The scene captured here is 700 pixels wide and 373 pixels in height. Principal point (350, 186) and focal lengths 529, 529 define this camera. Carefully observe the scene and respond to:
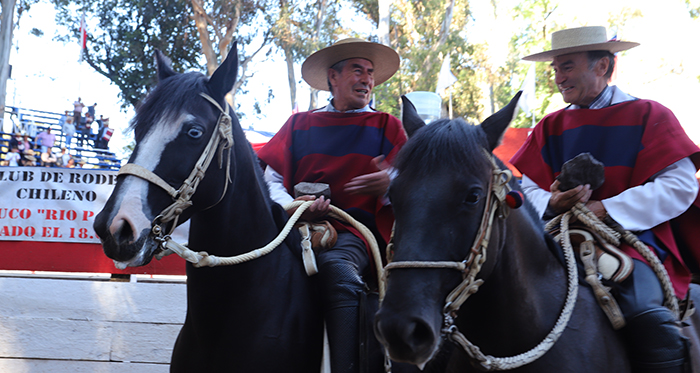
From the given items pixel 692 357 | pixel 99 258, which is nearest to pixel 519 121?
pixel 99 258

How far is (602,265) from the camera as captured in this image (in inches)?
98.1

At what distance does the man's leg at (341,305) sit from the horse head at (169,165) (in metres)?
0.71

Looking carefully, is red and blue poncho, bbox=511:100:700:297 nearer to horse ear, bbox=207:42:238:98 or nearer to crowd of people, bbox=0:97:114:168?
horse ear, bbox=207:42:238:98

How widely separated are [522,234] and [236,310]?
4.71 ft

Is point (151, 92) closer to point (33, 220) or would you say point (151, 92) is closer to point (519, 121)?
point (33, 220)

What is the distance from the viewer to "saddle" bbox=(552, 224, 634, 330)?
2.34 metres

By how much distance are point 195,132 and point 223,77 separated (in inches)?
15.4

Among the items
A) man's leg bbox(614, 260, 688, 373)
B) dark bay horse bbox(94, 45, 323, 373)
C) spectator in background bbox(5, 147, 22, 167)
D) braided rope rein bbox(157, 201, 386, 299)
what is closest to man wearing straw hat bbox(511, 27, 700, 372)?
man's leg bbox(614, 260, 688, 373)

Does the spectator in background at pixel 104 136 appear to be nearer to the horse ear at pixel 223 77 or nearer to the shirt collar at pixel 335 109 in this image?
the shirt collar at pixel 335 109

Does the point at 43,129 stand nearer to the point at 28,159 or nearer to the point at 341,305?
the point at 28,159

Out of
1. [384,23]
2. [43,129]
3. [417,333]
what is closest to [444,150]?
[417,333]

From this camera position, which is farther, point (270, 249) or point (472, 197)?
point (270, 249)

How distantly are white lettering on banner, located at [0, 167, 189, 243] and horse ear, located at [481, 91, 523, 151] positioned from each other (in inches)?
177

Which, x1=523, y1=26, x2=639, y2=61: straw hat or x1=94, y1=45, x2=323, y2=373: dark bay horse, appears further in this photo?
x1=523, y1=26, x2=639, y2=61: straw hat
